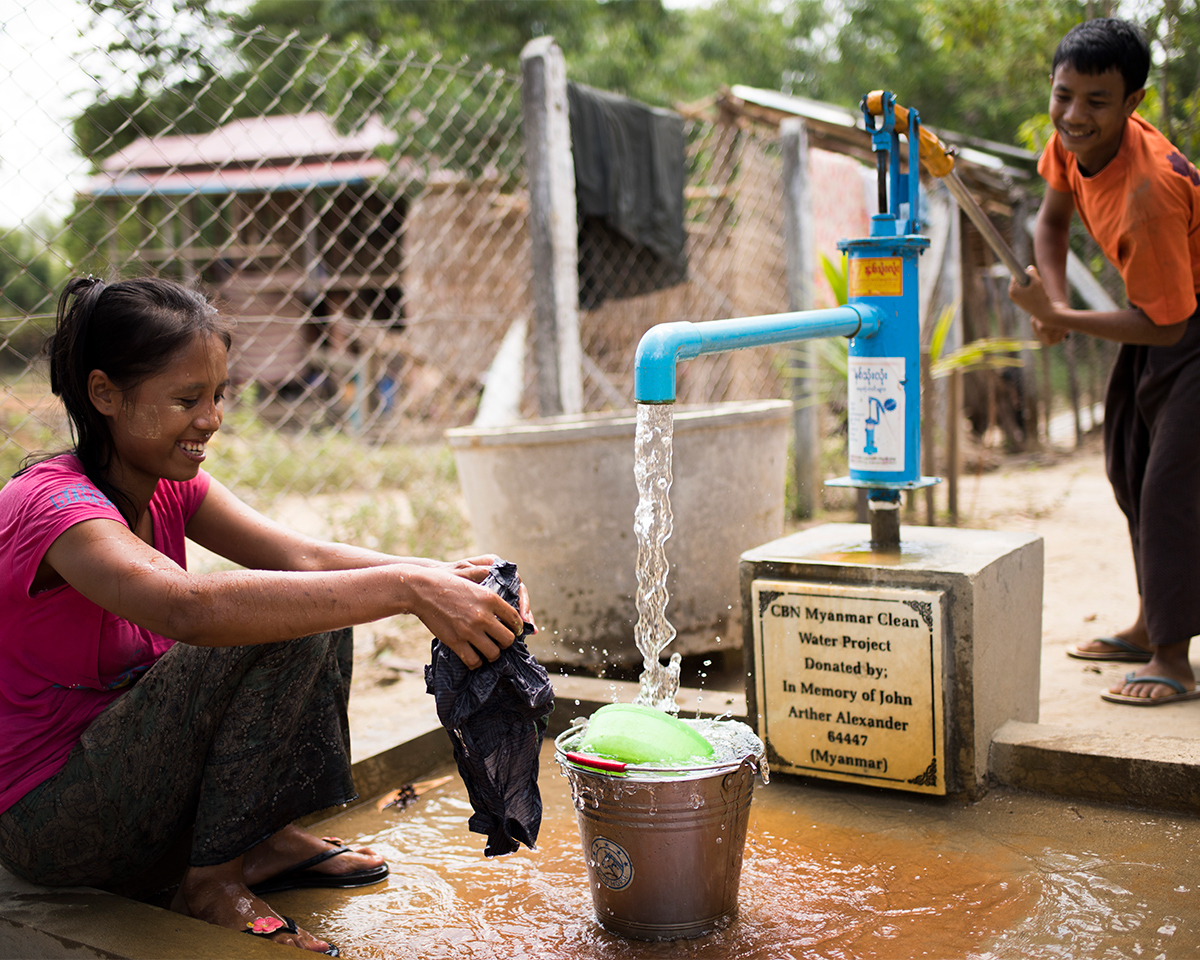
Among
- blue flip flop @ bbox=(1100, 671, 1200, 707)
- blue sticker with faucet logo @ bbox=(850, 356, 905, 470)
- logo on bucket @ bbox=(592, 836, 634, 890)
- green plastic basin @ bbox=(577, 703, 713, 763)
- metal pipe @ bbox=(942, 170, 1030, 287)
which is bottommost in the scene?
blue flip flop @ bbox=(1100, 671, 1200, 707)

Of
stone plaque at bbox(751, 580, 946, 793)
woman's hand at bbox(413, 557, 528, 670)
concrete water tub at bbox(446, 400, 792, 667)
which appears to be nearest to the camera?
woman's hand at bbox(413, 557, 528, 670)

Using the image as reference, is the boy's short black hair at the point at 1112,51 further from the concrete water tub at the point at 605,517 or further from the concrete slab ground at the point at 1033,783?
the concrete slab ground at the point at 1033,783

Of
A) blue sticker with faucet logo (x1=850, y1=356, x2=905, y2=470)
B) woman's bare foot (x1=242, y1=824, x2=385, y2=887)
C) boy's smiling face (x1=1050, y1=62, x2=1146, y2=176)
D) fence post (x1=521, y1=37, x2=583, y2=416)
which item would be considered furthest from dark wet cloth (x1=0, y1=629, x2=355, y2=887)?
fence post (x1=521, y1=37, x2=583, y2=416)

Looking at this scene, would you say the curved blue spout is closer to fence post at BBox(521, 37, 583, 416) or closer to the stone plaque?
the stone plaque

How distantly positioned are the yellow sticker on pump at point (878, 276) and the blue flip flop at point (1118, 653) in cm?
164

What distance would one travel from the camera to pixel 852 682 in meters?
2.45

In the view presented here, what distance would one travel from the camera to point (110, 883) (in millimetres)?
1972

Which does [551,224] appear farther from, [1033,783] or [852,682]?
[1033,783]

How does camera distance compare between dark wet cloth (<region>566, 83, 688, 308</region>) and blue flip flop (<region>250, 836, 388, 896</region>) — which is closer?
blue flip flop (<region>250, 836, 388, 896</region>)

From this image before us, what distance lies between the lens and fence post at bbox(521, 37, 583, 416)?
4.28 meters

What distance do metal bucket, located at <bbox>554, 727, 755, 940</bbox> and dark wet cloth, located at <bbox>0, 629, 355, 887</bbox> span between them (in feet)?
1.78

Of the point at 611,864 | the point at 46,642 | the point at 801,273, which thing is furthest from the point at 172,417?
the point at 801,273

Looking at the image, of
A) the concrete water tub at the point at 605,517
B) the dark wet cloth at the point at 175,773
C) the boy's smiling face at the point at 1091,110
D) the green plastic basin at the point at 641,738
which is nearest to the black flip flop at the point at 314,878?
the dark wet cloth at the point at 175,773

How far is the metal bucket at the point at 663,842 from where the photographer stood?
1.77 metres
